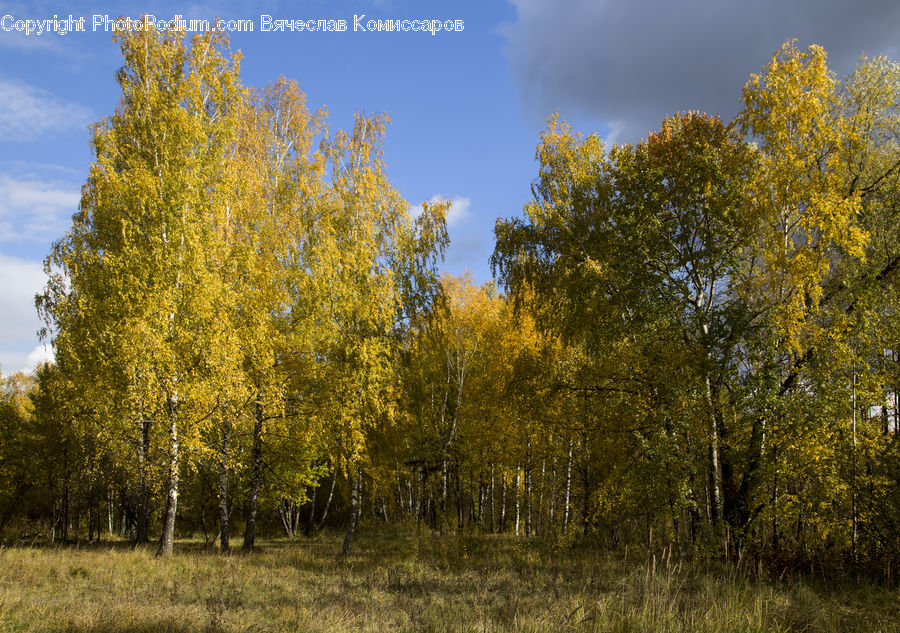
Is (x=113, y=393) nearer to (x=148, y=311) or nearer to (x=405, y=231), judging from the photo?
(x=148, y=311)

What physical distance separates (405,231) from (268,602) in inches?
437

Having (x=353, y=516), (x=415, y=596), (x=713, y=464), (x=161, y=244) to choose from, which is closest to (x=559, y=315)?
(x=713, y=464)

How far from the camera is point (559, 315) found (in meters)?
13.0

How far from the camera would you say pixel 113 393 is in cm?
1436

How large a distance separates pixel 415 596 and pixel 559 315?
24.6ft

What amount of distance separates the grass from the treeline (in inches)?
50.4

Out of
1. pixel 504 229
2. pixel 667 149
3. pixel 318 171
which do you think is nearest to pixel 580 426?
pixel 504 229

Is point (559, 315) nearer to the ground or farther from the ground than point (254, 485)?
farther from the ground

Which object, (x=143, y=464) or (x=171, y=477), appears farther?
(x=171, y=477)

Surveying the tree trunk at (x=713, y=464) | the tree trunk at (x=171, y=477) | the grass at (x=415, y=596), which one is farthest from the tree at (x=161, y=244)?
the tree trunk at (x=713, y=464)

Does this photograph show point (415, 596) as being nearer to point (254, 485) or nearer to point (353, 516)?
point (353, 516)

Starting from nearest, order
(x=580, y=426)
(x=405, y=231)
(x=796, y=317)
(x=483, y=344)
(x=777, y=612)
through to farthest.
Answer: (x=777, y=612), (x=796, y=317), (x=580, y=426), (x=405, y=231), (x=483, y=344)

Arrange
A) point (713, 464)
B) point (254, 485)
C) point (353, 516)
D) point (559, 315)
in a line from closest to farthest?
point (713, 464)
point (559, 315)
point (353, 516)
point (254, 485)

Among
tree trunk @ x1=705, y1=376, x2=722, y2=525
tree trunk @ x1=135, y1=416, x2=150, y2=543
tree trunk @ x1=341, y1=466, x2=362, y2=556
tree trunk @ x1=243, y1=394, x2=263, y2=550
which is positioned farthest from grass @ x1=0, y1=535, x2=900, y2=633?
tree trunk @ x1=243, y1=394, x2=263, y2=550
